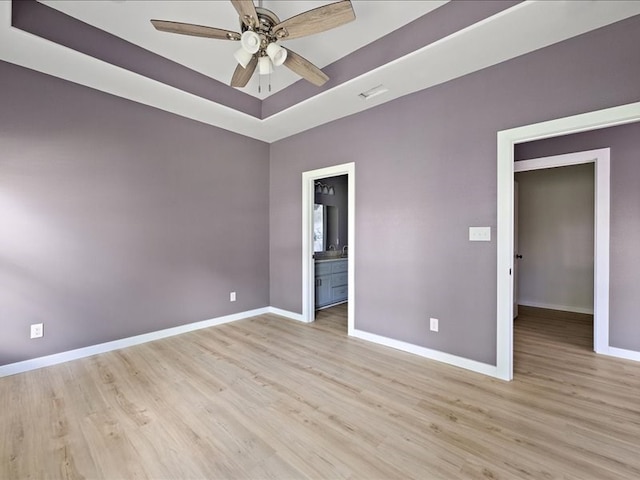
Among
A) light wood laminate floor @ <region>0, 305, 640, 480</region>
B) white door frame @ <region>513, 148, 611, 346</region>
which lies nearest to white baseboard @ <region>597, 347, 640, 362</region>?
white door frame @ <region>513, 148, 611, 346</region>

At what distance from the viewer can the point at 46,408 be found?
2045mm

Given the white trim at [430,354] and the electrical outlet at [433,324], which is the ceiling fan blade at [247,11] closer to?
the electrical outlet at [433,324]

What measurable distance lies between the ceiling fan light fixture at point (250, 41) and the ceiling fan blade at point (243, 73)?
0.84 feet

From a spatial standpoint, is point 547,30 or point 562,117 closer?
point 547,30

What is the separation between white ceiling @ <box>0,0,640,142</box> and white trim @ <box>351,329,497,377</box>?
267 cm

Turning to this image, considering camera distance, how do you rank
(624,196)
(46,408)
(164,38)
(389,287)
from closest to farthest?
(46,408), (164,38), (624,196), (389,287)

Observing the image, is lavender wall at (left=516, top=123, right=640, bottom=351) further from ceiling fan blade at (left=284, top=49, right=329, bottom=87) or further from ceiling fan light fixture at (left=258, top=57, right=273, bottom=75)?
ceiling fan light fixture at (left=258, top=57, right=273, bottom=75)

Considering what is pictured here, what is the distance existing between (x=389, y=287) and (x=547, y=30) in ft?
8.28

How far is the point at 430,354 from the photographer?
9.46 feet

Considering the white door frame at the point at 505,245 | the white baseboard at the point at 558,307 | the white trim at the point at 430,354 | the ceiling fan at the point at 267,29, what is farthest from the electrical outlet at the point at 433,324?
the white baseboard at the point at 558,307

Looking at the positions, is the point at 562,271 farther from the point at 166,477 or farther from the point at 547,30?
the point at 166,477

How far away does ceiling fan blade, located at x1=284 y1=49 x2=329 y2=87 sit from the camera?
2.25 m

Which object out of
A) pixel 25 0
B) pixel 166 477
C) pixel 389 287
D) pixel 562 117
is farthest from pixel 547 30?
pixel 25 0

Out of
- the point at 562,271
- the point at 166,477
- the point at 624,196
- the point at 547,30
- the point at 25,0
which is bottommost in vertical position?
the point at 166,477
